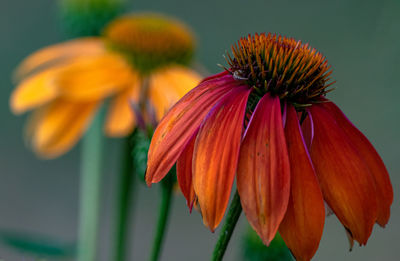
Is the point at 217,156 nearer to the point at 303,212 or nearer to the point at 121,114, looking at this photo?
the point at 303,212

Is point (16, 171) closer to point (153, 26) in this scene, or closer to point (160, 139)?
point (153, 26)

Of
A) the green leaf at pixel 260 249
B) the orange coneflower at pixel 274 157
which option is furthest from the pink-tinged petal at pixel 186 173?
the green leaf at pixel 260 249

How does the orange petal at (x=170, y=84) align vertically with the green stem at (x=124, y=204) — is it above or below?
above

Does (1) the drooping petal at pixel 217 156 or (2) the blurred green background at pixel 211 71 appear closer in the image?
(1) the drooping petal at pixel 217 156

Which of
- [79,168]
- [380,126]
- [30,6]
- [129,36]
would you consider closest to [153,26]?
[129,36]

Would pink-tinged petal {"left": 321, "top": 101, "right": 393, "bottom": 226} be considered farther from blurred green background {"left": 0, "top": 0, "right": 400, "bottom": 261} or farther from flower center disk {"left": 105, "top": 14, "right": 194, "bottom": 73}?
blurred green background {"left": 0, "top": 0, "right": 400, "bottom": 261}

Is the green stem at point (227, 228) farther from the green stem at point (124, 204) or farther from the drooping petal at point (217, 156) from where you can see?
the green stem at point (124, 204)

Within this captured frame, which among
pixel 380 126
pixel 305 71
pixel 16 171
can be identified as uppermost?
pixel 305 71
